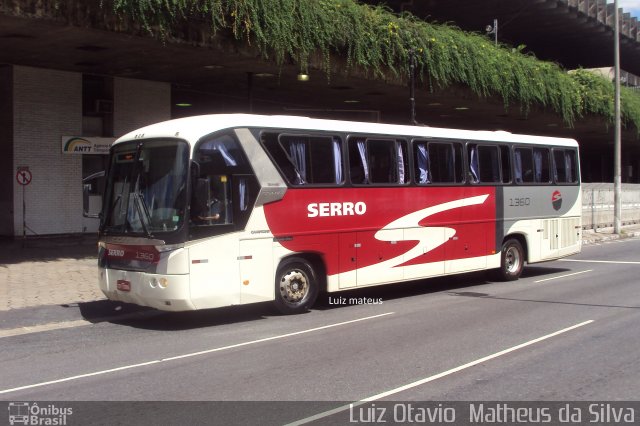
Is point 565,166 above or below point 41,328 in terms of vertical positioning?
above

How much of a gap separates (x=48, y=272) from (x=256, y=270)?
7.20 metres

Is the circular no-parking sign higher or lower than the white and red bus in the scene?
higher

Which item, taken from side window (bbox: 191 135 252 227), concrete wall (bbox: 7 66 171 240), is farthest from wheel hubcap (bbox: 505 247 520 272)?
concrete wall (bbox: 7 66 171 240)

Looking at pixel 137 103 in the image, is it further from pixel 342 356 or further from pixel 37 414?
pixel 37 414

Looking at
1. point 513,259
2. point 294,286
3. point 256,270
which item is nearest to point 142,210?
point 256,270

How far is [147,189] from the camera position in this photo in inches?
399

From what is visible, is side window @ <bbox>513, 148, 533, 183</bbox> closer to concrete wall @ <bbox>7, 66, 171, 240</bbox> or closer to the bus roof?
the bus roof

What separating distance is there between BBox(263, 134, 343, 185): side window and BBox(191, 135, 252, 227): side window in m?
0.70

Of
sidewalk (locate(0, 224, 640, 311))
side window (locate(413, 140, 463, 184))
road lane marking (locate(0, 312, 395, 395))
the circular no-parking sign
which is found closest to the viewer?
road lane marking (locate(0, 312, 395, 395))

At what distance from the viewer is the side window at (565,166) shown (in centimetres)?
1658

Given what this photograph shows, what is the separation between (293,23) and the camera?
17109 millimetres

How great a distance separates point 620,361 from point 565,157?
10.2 meters

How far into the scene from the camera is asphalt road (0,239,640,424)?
21.2 ft

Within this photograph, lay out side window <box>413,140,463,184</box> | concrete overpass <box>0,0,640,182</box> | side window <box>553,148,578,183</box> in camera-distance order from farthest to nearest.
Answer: side window <box>553,148,578,183</box> < concrete overpass <box>0,0,640,182</box> < side window <box>413,140,463,184</box>
